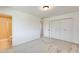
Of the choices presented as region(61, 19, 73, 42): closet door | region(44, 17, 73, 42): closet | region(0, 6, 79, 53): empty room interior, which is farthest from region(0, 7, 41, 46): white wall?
region(61, 19, 73, 42): closet door

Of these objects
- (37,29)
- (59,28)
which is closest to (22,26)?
(37,29)

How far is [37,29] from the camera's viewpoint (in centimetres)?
733

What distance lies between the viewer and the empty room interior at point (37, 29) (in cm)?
414

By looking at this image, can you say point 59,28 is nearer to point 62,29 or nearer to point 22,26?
point 62,29

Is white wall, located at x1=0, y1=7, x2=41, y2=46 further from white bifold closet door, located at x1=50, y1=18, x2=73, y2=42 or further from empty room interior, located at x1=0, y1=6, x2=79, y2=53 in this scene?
white bifold closet door, located at x1=50, y1=18, x2=73, y2=42

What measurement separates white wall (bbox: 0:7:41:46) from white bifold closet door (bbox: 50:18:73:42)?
157 cm

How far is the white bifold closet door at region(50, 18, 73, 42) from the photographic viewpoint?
582cm

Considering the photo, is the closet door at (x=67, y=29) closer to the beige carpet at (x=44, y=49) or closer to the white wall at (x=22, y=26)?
the beige carpet at (x=44, y=49)

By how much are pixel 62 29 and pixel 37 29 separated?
6.98ft

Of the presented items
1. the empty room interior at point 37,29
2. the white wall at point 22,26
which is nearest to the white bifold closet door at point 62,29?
the empty room interior at point 37,29
